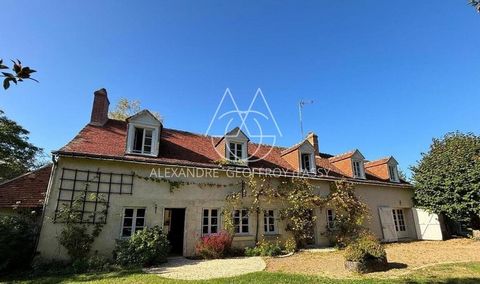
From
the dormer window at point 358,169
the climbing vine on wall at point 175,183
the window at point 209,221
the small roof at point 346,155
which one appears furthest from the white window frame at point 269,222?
the small roof at point 346,155

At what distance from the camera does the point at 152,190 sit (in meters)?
13.1

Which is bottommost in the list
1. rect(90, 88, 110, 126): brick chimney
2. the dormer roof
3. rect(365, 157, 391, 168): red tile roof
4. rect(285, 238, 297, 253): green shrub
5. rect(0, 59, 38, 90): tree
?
rect(285, 238, 297, 253): green shrub

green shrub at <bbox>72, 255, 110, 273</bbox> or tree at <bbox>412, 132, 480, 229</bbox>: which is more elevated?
tree at <bbox>412, 132, 480, 229</bbox>

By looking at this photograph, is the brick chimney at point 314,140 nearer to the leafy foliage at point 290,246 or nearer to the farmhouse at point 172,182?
the farmhouse at point 172,182

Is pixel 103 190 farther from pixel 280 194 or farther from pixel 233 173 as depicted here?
pixel 280 194

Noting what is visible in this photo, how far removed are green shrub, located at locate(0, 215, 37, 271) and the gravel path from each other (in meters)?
4.74

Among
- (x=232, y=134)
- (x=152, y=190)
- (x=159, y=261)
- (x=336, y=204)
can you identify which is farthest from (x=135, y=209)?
(x=336, y=204)

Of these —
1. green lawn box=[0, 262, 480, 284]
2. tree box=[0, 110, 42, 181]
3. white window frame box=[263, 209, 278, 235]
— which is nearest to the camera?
green lawn box=[0, 262, 480, 284]

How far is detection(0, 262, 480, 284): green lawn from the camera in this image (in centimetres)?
780

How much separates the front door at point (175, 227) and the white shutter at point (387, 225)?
13.5m

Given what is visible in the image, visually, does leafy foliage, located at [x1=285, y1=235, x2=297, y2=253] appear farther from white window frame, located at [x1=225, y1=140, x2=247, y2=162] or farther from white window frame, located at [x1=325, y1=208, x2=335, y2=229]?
white window frame, located at [x1=225, y1=140, x2=247, y2=162]

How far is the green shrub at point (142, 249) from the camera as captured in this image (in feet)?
35.1

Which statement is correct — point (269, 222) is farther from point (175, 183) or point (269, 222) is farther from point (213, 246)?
point (175, 183)

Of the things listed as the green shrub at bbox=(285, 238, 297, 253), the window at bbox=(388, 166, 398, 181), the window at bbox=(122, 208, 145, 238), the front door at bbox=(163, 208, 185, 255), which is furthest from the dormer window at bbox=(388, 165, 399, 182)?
the window at bbox=(122, 208, 145, 238)
